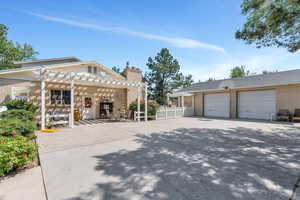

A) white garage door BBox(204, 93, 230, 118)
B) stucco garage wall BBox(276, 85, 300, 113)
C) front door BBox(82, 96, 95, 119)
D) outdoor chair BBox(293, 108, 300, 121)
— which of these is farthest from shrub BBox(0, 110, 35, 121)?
stucco garage wall BBox(276, 85, 300, 113)

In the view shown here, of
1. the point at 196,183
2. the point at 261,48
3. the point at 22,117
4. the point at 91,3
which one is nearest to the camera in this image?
the point at 196,183

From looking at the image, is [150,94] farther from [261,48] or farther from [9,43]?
[9,43]

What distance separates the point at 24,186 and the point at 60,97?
9.17m

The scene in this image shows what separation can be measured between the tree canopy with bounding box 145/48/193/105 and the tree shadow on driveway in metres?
23.6

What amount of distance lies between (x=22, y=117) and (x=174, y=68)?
24.9 meters

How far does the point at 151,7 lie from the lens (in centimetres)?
823

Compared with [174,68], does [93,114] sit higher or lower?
lower

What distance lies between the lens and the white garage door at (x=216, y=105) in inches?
556

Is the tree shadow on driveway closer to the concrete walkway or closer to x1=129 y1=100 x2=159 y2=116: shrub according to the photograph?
the concrete walkway

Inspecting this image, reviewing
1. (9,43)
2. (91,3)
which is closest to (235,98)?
(91,3)

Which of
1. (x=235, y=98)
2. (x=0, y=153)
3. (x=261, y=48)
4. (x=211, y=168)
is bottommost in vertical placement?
(x=211, y=168)

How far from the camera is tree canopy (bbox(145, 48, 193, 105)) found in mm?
27141

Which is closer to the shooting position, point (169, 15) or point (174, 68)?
point (169, 15)

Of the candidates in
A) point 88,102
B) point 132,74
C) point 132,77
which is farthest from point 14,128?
point 132,74
